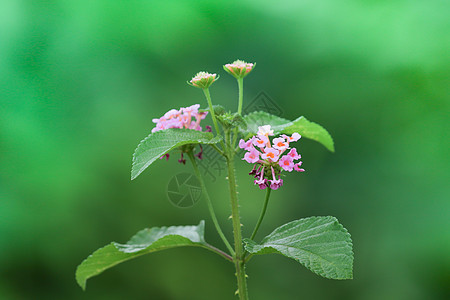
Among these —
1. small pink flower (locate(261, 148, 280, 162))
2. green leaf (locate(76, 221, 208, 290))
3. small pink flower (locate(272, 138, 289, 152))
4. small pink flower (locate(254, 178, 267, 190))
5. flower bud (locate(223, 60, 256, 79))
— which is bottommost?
green leaf (locate(76, 221, 208, 290))

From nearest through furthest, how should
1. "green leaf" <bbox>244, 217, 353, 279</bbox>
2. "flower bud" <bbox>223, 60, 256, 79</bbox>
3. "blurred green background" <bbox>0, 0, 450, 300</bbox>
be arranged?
"green leaf" <bbox>244, 217, 353, 279</bbox>
"flower bud" <bbox>223, 60, 256, 79</bbox>
"blurred green background" <bbox>0, 0, 450, 300</bbox>

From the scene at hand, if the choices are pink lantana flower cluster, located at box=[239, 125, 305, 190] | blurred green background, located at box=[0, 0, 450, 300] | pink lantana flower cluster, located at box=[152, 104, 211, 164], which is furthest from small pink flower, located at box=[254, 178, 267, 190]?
blurred green background, located at box=[0, 0, 450, 300]

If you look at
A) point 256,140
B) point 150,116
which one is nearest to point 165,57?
point 150,116

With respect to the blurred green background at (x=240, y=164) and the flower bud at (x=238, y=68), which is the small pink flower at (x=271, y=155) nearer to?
the flower bud at (x=238, y=68)

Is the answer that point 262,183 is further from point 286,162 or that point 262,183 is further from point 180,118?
point 180,118

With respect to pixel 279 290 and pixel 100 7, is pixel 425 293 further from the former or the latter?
pixel 100 7

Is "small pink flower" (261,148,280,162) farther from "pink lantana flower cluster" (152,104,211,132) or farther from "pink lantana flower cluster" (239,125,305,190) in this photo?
"pink lantana flower cluster" (152,104,211,132)

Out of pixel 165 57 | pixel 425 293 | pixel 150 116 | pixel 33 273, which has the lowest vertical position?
pixel 425 293
